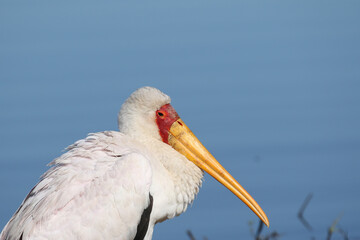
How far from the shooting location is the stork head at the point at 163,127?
25.6ft

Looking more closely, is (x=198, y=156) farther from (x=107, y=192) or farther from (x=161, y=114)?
(x=107, y=192)

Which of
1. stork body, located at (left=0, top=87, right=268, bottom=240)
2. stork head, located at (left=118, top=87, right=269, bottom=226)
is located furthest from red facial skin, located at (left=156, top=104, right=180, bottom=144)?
stork body, located at (left=0, top=87, right=268, bottom=240)

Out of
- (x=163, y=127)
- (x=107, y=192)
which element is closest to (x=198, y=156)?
(x=163, y=127)

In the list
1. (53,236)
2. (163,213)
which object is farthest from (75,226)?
(163,213)

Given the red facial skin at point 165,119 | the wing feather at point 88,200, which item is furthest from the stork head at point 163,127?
the wing feather at point 88,200

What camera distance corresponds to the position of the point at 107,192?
7066mm

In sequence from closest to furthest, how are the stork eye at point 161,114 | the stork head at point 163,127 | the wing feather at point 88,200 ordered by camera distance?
1. the wing feather at point 88,200
2. the stork head at point 163,127
3. the stork eye at point 161,114

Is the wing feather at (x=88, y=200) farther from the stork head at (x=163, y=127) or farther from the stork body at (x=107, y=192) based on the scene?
the stork head at (x=163, y=127)

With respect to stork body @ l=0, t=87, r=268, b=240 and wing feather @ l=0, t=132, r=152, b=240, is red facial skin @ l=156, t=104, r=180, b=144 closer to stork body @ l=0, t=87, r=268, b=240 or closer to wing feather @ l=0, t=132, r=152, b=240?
stork body @ l=0, t=87, r=268, b=240

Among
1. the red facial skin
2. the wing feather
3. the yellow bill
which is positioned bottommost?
the wing feather

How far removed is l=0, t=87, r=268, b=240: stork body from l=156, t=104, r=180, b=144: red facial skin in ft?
0.83

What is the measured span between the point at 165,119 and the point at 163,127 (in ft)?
0.24

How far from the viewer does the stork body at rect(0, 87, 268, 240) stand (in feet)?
22.9

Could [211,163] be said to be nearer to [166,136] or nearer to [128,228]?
[166,136]
